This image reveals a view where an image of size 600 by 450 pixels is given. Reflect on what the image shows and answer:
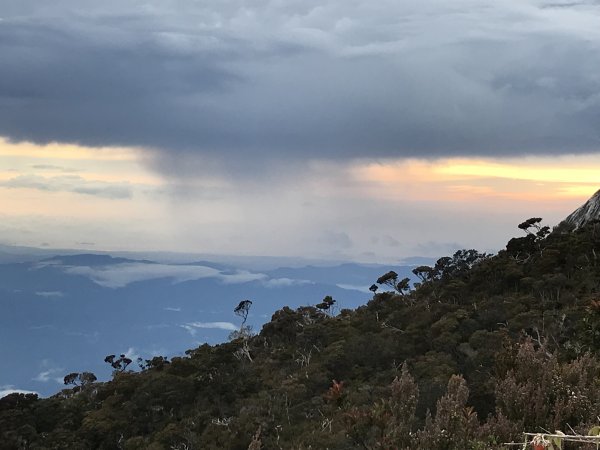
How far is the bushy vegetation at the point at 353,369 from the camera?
16688 millimetres

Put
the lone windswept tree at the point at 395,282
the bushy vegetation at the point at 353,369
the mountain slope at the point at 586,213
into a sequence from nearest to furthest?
the bushy vegetation at the point at 353,369 < the mountain slope at the point at 586,213 < the lone windswept tree at the point at 395,282

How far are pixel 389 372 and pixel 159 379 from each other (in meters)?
16.2

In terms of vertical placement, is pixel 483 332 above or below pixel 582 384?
below

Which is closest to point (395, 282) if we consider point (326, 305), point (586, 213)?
point (326, 305)

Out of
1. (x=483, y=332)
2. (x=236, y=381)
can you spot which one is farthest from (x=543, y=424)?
(x=236, y=381)

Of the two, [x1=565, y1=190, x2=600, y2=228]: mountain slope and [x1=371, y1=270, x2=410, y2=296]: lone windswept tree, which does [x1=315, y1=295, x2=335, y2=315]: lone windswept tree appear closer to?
[x1=371, y1=270, x2=410, y2=296]: lone windswept tree

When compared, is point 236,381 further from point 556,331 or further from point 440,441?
point 440,441

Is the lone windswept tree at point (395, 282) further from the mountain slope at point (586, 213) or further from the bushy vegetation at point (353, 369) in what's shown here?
the mountain slope at point (586, 213)

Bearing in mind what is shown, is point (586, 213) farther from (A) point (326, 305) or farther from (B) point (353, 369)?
(B) point (353, 369)

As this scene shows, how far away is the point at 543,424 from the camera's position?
7.30m

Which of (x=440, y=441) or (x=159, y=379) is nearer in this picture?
(x=440, y=441)

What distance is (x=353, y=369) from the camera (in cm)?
→ 3388

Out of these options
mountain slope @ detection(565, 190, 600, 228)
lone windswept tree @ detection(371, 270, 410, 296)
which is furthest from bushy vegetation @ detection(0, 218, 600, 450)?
mountain slope @ detection(565, 190, 600, 228)

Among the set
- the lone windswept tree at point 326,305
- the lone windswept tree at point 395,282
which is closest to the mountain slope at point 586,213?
the lone windswept tree at point 395,282
